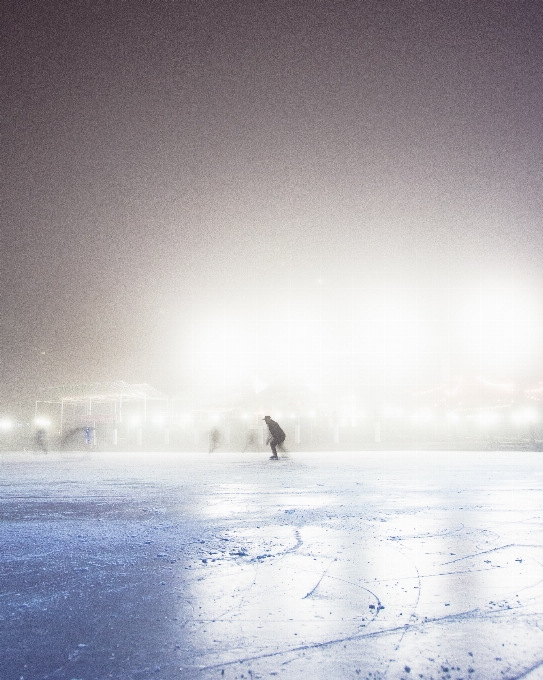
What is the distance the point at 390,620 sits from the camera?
9.90ft

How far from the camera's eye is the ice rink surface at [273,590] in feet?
8.26

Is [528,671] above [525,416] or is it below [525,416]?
below

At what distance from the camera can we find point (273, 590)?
361cm

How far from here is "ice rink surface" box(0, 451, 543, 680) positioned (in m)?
2.52

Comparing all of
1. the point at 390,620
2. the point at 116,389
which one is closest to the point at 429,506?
the point at 390,620

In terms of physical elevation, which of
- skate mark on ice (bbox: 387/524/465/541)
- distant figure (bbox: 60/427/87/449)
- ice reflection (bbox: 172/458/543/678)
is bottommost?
skate mark on ice (bbox: 387/524/465/541)

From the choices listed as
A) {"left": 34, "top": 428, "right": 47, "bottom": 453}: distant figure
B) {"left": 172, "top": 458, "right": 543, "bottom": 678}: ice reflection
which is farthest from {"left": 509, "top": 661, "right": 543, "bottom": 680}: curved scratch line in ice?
{"left": 34, "top": 428, "right": 47, "bottom": 453}: distant figure

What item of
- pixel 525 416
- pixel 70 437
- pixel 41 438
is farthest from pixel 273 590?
pixel 70 437

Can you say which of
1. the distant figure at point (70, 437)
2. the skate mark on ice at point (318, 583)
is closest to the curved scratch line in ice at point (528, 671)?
the skate mark on ice at point (318, 583)

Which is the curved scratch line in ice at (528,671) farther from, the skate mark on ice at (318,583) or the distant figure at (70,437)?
the distant figure at (70,437)

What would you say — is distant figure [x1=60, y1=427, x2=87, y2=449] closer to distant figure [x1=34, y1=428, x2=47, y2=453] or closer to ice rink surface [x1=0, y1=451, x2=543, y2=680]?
distant figure [x1=34, y1=428, x2=47, y2=453]

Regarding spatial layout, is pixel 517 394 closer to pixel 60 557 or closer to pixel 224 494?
pixel 224 494

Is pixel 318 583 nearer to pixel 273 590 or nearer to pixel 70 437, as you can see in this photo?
pixel 273 590

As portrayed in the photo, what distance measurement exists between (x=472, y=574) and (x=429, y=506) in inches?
136
